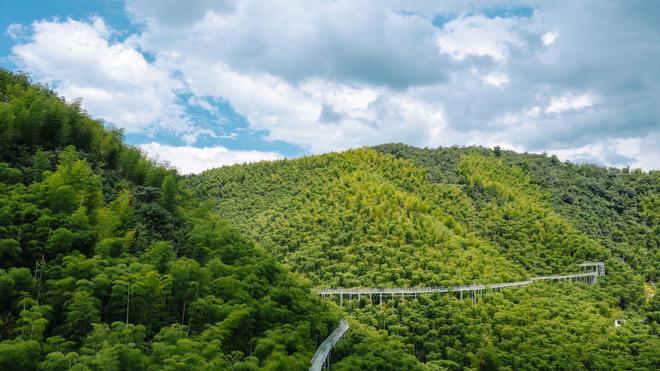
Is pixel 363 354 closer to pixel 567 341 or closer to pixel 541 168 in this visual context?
pixel 567 341

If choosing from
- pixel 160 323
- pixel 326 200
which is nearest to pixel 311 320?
pixel 160 323

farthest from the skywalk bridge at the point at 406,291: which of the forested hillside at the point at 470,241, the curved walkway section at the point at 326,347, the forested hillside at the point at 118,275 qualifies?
the forested hillside at the point at 118,275

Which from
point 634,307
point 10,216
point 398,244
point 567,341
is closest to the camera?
point 10,216

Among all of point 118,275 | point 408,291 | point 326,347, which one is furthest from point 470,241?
point 118,275

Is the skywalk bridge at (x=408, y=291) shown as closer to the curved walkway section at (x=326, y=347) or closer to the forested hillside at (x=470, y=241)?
the forested hillside at (x=470, y=241)

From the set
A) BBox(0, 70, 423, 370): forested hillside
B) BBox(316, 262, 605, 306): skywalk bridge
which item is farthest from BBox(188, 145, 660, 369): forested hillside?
BBox(0, 70, 423, 370): forested hillside

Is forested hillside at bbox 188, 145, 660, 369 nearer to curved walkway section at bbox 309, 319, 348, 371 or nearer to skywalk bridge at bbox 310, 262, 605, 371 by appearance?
skywalk bridge at bbox 310, 262, 605, 371
